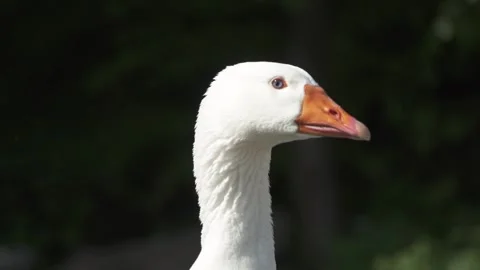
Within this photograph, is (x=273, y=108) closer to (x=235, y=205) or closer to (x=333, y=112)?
(x=333, y=112)

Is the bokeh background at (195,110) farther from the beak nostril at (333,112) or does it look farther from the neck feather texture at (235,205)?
the beak nostril at (333,112)

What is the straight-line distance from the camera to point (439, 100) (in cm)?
748

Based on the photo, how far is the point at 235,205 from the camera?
3.48 meters

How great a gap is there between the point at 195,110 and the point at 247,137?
392 centimetres

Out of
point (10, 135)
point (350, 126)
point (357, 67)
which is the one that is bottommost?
point (10, 135)

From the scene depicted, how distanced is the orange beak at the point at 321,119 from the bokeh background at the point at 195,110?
3376 millimetres

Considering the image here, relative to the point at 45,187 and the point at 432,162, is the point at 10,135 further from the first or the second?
the point at 432,162

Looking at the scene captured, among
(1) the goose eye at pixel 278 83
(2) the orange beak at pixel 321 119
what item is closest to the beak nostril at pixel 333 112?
(2) the orange beak at pixel 321 119

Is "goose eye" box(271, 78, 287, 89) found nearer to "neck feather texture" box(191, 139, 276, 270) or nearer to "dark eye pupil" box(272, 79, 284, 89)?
"dark eye pupil" box(272, 79, 284, 89)

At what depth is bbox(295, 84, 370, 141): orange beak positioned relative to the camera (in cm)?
330

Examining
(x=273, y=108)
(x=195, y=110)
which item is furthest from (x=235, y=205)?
(x=195, y=110)

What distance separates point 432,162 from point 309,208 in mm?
1016

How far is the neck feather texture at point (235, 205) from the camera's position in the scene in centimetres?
342

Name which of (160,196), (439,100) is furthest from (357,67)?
(160,196)
